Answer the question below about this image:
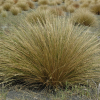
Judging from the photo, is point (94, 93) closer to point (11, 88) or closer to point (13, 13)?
point (11, 88)

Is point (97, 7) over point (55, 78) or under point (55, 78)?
over

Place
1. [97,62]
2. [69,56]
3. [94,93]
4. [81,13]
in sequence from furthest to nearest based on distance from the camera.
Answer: [81,13], [97,62], [69,56], [94,93]

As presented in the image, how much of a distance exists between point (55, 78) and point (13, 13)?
759 centimetres

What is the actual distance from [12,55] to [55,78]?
1.97ft

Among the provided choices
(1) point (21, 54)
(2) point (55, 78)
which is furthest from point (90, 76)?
(1) point (21, 54)

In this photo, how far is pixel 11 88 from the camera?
2137 mm

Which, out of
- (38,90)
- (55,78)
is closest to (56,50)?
(55,78)

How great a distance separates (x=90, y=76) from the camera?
7.52ft

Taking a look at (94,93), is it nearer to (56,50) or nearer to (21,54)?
(56,50)

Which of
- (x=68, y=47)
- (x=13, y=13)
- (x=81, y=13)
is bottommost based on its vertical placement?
(x=68, y=47)

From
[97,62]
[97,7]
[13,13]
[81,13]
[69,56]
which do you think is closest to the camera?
[69,56]

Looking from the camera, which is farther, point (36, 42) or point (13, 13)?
point (13, 13)

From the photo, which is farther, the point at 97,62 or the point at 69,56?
the point at 97,62

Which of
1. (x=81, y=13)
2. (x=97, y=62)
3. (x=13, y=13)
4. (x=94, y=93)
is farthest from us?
(x=13, y=13)
